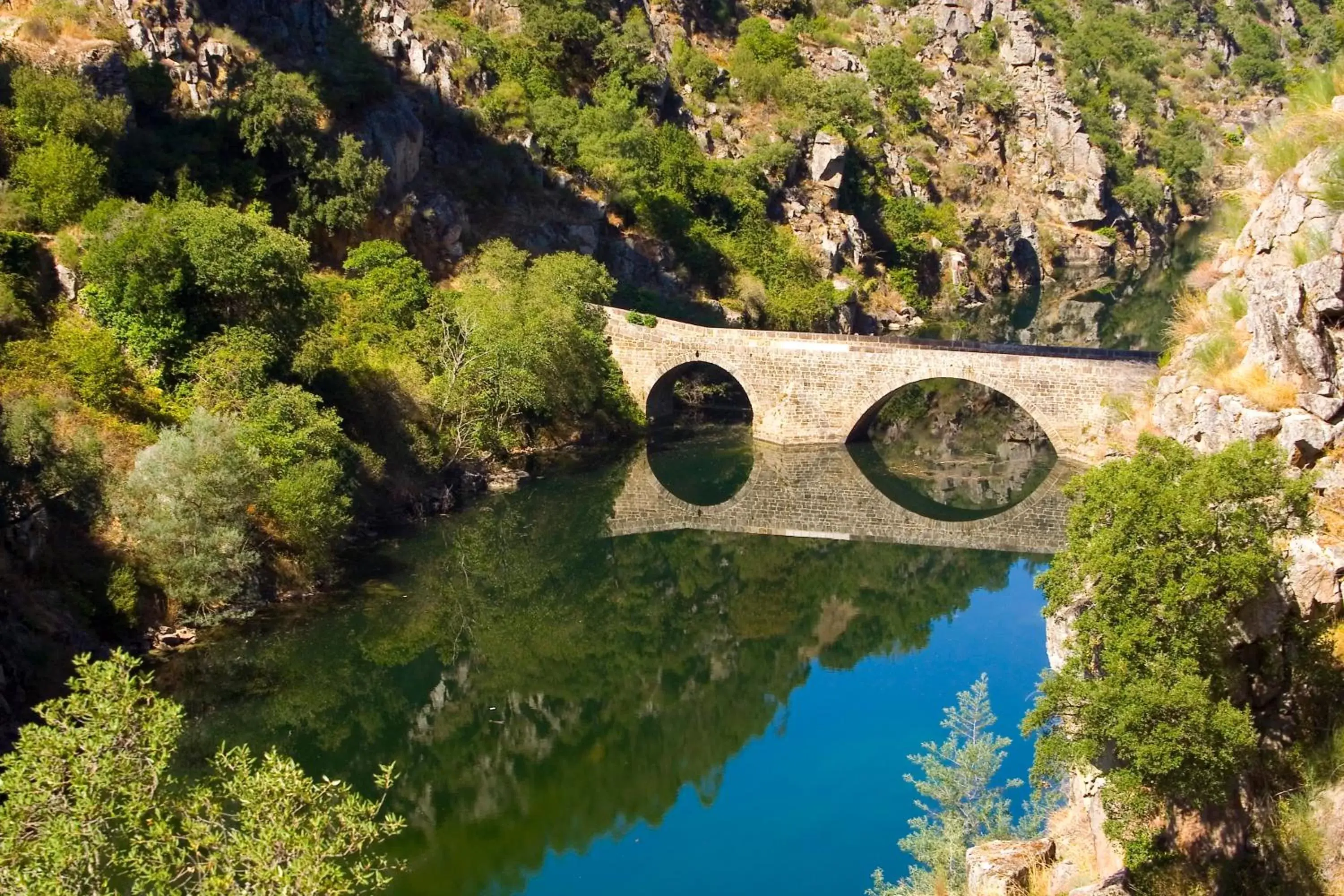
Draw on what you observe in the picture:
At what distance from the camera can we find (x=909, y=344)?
40.1m

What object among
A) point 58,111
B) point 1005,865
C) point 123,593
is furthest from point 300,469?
point 1005,865

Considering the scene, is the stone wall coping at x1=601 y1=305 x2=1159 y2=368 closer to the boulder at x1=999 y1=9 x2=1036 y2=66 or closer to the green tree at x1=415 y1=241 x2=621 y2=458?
the green tree at x1=415 y1=241 x2=621 y2=458

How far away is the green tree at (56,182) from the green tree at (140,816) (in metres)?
24.5

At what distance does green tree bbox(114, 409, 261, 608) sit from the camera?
2411 centimetres

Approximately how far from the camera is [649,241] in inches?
2163

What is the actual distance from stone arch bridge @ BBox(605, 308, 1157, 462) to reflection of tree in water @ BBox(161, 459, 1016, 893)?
816cm

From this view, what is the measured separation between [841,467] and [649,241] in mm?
18392

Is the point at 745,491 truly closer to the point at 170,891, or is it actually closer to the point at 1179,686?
the point at 1179,686

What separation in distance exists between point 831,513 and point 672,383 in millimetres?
12258

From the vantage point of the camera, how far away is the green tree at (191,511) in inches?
949

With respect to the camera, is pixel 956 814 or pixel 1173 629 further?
pixel 956 814

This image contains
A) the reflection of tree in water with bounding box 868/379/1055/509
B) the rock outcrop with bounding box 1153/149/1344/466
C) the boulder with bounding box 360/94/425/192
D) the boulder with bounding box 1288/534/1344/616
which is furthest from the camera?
the boulder with bounding box 360/94/425/192

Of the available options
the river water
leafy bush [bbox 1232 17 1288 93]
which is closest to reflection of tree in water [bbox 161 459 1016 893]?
the river water

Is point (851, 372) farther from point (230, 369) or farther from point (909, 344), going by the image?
point (230, 369)
